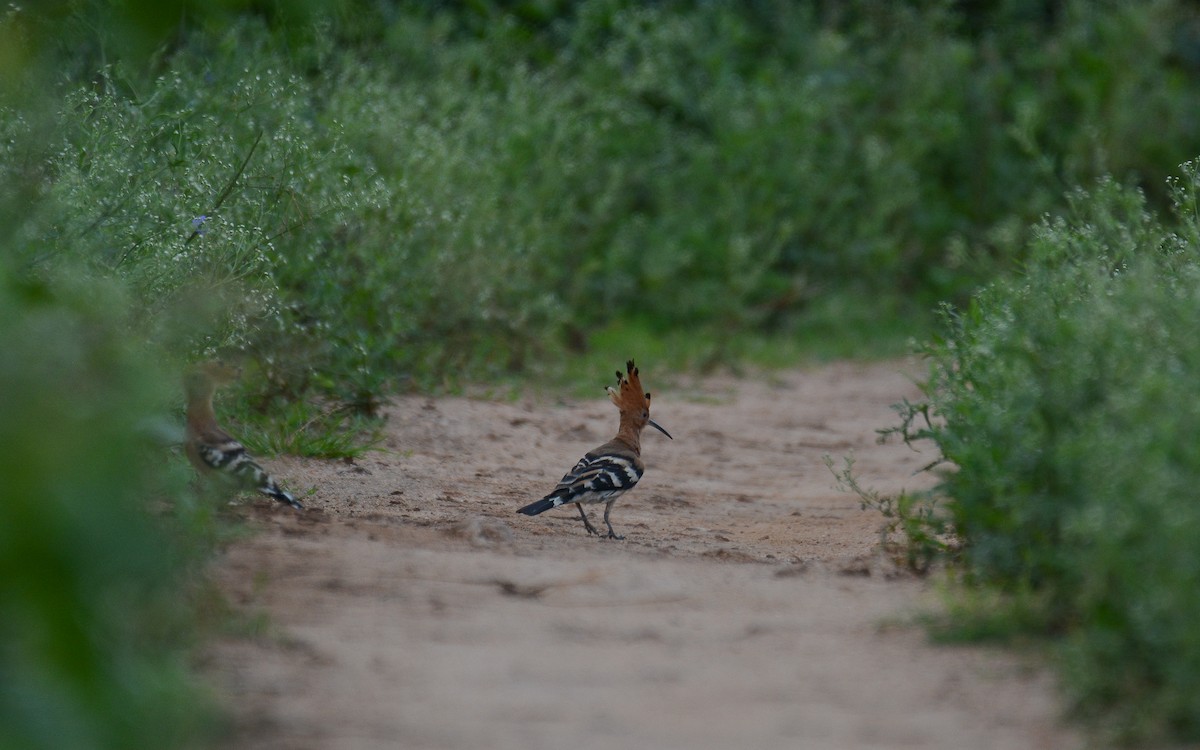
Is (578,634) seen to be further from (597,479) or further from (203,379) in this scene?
(203,379)

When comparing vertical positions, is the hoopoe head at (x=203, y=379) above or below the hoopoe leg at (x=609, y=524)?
above

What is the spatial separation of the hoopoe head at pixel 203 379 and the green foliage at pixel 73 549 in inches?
74.4

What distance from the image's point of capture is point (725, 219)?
1176 centimetres

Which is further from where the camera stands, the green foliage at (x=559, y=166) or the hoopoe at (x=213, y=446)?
the green foliage at (x=559, y=166)

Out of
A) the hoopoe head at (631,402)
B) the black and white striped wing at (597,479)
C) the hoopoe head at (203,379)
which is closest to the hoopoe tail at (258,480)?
the hoopoe head at (203,379)

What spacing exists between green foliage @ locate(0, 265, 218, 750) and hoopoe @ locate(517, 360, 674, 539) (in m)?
2.50

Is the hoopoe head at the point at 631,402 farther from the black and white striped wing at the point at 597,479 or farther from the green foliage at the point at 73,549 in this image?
the green foliage at the point at 73,549

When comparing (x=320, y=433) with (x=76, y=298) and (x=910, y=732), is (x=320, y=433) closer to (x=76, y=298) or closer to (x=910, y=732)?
(x=76, y=298)

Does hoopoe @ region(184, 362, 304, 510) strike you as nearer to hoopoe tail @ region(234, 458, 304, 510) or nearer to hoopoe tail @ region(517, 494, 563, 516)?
hoopoe tail @ region(234, 458, 304, 510)

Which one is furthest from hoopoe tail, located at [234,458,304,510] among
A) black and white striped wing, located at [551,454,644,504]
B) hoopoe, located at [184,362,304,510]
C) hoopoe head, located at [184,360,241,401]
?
black and white striped wing, located at [551,454,644,504]

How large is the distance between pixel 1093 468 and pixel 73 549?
2.41 meters

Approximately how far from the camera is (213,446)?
5.14 m

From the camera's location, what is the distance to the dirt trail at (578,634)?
3248 mm

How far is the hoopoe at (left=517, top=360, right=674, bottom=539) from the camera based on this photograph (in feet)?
18.8
